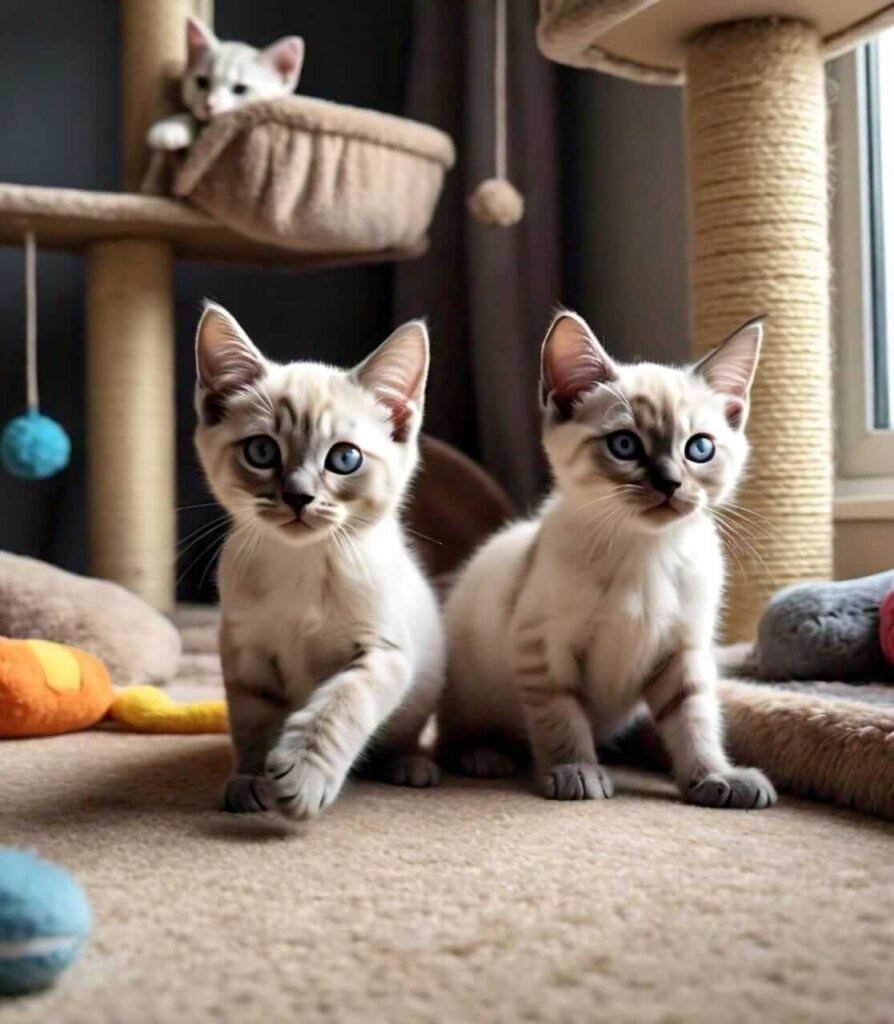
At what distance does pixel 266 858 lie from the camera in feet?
3.12

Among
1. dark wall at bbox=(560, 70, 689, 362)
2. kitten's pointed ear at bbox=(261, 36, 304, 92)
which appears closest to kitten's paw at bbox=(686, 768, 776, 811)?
Result: dark wall at bbox=(560, 70, 689, 362)

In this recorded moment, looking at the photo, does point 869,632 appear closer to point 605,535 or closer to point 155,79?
point 605,535

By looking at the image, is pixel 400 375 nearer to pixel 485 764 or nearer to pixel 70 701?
pixel 485 764

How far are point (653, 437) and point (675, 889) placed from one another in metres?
0.47

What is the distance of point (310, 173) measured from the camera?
219 centimetres

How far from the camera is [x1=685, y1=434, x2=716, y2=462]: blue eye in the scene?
118cm

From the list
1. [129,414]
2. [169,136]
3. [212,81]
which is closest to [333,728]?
[129,414]

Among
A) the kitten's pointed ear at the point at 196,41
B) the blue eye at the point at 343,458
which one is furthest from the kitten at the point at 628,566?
the kitten's pointed ear at the point at 196,41

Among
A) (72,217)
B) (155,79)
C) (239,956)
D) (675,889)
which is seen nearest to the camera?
(239,956)

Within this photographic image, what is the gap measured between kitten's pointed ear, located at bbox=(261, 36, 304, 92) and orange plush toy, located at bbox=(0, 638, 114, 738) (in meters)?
1.50

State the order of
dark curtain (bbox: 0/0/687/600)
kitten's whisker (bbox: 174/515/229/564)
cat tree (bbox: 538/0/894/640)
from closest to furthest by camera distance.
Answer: kitten's whisker (bbox: 174/515/229/564) → cat tree (bbox: 538/0/894/640) → dark curtain (bbox: 0/0/687/600)

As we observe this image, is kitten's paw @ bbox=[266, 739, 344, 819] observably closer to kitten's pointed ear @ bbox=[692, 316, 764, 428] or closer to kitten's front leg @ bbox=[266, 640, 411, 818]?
kitten's front leg @ bbox=[266, 640, 411, 818]

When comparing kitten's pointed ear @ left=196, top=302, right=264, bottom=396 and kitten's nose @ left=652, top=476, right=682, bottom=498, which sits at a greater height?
kitten's pointed ear @ left=196, top=302, right=264, bottom=396

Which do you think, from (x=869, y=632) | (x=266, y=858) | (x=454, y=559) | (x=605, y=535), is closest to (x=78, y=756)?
(x=266, y=858)
